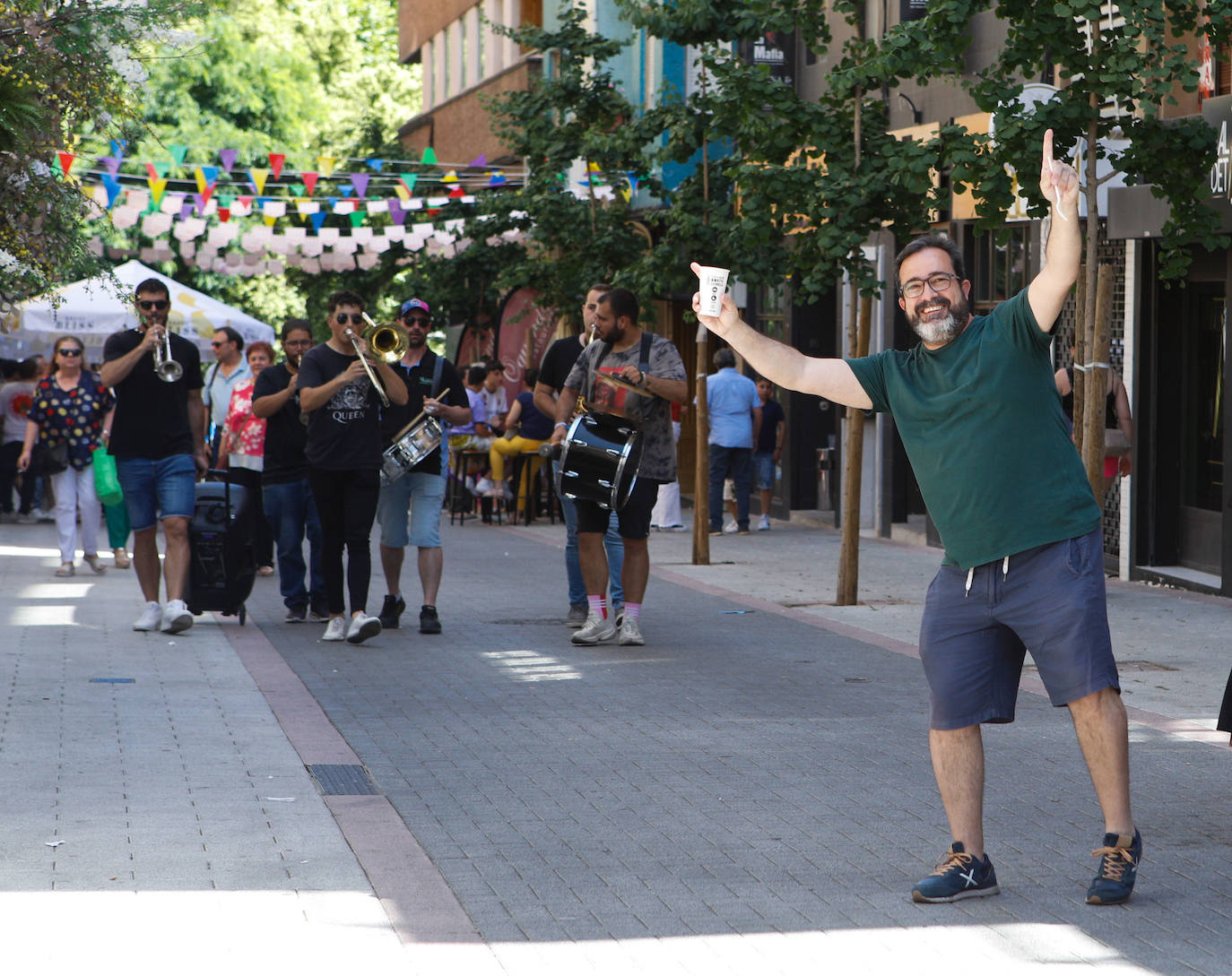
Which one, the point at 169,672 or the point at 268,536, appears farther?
the point at 268,536

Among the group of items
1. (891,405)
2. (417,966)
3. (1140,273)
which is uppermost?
(1140,273)

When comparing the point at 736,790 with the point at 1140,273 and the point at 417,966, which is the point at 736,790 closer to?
the point at 417,966

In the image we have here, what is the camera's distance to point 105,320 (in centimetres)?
2258

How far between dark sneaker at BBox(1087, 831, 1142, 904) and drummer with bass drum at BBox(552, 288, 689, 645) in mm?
5269

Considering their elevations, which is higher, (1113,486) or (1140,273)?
(1140,273)

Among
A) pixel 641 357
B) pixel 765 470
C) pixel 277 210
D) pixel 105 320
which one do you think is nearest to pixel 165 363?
pixel 641 357

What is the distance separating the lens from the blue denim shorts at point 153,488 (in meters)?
10.8

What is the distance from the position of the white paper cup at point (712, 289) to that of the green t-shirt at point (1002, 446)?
2.11 ft

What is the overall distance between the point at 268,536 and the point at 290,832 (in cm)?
854

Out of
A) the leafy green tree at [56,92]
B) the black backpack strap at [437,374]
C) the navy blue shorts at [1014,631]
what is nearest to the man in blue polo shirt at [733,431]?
the black backpack strap at [437,374]

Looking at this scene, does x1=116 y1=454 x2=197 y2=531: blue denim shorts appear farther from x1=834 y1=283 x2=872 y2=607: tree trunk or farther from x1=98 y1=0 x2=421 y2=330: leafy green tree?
x1=98 y1=0 x2=421 y2=330: leafy green tree

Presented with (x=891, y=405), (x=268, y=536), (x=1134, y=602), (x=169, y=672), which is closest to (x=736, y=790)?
(x=891, y=405)

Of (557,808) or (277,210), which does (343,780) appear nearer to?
(557,808)

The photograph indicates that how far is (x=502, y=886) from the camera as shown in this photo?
536 cm
